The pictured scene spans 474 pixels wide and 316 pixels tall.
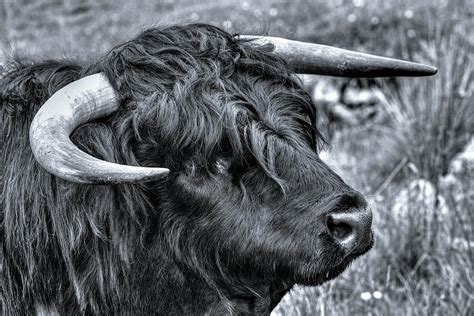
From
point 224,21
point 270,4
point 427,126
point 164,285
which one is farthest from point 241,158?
point 270,4

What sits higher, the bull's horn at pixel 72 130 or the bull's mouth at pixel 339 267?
the bull's horn at pixel 72 130

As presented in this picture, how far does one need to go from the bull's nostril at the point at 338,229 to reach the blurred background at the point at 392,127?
46.6 inches

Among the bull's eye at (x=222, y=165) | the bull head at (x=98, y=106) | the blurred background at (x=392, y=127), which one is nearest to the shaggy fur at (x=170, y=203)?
the bull's eye at (x=222, y=165)

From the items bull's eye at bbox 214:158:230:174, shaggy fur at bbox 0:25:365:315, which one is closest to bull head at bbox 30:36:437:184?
shaggy fur at bbox 0:25:365:315

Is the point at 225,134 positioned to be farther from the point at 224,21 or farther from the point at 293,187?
the point at 224,21

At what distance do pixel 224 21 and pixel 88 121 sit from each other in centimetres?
606

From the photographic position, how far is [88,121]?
301 centimetres

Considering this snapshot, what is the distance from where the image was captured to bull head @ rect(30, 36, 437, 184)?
98.7 inches

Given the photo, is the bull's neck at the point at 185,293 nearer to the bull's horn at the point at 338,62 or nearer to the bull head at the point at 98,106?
the bull head at the point at 98,106

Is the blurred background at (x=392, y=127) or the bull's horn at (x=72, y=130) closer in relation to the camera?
the bull's horn at (x=72, y=130)

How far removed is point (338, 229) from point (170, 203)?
62cm

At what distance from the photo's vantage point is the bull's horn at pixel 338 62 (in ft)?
11.8

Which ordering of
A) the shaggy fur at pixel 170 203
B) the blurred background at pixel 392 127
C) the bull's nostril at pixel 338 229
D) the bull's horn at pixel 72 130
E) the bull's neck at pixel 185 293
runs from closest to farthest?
the bull's horn at pixel 72 130, the bull's nostril at pixel 338 229, the shaggy fur at pixel 170 203, the bull's neck at pixel 185 293, the blurred background at pixel 392 127

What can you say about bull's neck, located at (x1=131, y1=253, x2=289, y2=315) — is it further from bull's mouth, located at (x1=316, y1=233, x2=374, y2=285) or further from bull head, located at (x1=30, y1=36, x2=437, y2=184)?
bull head, located at (x1=30, y1=36, x2=437, y2=184)
